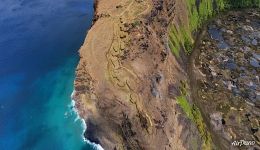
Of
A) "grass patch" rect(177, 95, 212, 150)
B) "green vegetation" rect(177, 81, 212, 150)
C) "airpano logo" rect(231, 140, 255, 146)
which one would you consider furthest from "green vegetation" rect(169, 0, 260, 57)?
"airpano logo" rect(231, 140, 255, 146)

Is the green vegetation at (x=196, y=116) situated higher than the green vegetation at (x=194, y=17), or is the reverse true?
the green vegetation at (x=194, y=17)

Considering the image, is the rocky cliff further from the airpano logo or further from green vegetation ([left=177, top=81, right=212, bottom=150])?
the airpano logo

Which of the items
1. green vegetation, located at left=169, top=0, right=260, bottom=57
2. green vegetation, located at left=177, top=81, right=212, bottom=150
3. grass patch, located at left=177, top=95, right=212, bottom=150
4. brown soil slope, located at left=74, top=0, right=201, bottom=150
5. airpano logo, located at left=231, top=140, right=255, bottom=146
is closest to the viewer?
brown soil slope, located at left=74, top=0, right=201, bottom=150

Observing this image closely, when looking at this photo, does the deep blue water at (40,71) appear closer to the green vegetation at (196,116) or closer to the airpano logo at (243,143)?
the green vegetation at (196,116)

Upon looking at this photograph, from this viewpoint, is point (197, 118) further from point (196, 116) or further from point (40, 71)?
point (40, 71)

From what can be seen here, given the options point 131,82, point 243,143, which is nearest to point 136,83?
point 131,82

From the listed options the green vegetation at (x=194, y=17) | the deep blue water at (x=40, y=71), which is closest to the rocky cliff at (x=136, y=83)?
the green vegetation at (x=194, y=17)

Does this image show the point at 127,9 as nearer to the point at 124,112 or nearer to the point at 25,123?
the point at 124,112

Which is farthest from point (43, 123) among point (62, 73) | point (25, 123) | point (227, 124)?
point (227, 124)
